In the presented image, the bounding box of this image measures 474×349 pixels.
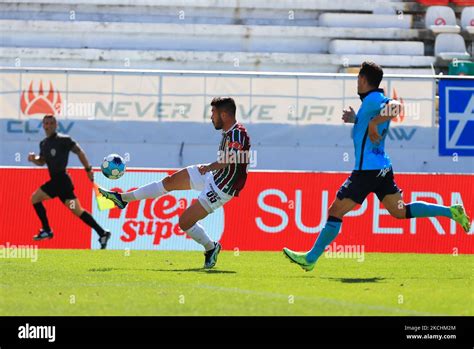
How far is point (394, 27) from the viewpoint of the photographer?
99.7 feet

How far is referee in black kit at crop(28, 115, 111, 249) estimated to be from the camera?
15.6m

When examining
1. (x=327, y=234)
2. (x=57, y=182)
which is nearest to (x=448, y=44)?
(x=57, y=182)

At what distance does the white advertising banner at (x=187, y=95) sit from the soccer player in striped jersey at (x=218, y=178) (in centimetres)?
1137

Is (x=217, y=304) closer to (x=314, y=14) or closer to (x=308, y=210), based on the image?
(x=308, y=210)

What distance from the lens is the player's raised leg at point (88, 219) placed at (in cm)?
1546

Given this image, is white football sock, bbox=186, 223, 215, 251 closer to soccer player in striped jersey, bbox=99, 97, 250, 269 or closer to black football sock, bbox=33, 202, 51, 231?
soccer player in striped jersey, bbox=99, 97, 250, 269

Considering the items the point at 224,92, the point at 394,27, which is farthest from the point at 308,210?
the point at 394,27

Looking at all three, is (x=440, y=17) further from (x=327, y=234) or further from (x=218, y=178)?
(x=327, y=234)

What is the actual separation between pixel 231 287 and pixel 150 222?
24.3ft

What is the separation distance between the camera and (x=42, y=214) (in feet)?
52.1

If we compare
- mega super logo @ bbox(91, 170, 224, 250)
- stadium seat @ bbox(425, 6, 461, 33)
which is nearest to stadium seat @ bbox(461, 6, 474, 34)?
stadium seat @ bbox(425, 6, 461, 33)

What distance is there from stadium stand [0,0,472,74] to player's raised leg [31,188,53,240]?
1203 centimetres

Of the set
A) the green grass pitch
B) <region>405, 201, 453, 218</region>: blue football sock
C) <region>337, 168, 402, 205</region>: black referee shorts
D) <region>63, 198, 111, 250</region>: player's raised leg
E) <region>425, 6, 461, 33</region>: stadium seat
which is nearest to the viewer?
the green grass pitch
